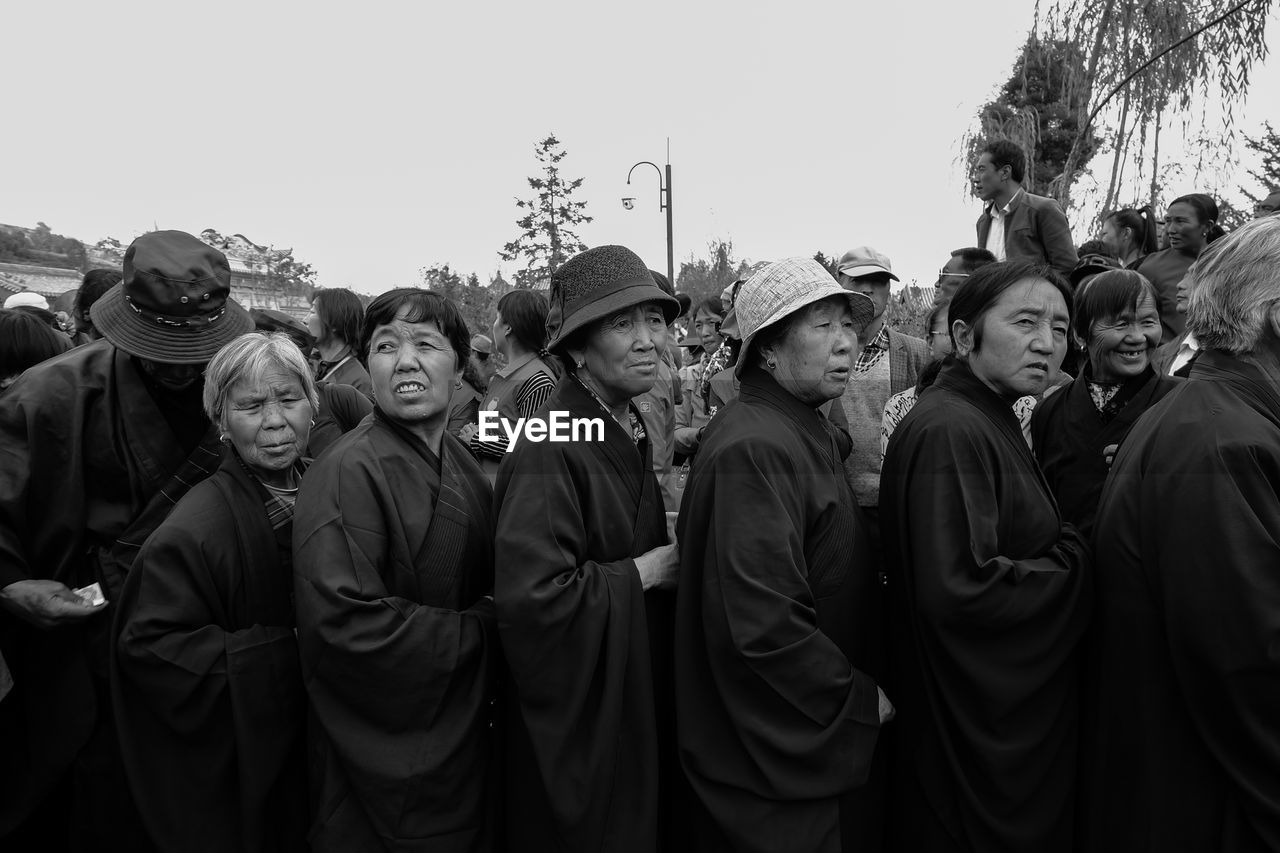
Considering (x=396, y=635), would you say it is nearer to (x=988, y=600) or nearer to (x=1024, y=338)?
(x=988, y=600)

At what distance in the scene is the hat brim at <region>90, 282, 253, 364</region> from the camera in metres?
2.82

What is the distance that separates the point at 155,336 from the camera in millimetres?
2865

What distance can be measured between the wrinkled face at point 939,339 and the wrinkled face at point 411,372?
7.29 feet

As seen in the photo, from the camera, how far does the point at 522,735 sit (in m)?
2.53

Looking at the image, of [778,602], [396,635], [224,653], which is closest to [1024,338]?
[778,602]

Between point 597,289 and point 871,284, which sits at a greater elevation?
point 871,284

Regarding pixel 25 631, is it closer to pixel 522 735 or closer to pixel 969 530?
pixel 522 735

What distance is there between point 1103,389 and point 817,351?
153 cm

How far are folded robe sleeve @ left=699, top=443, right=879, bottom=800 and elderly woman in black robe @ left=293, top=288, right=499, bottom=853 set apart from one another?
26.9 inches

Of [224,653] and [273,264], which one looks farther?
[273,264]

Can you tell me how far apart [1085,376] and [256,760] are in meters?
3.22

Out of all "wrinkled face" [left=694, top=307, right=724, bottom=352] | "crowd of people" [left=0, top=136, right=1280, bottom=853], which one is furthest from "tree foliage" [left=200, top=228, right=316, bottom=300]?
"crowd of people" [left=0, top=136, right=1280, bottom=853]

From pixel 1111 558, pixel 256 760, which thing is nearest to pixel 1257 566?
pixel 1111 558

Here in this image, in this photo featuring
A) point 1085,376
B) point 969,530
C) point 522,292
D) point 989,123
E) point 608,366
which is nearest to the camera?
point 969,530
